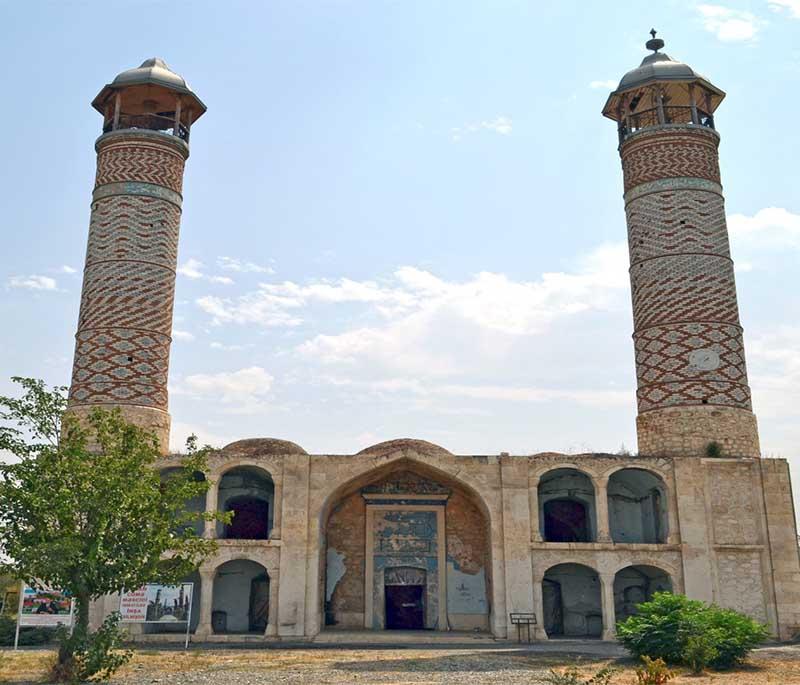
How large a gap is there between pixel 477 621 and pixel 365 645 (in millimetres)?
3665

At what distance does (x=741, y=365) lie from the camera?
1764 cm

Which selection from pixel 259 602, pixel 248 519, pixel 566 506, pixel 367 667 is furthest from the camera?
pixel 566 506

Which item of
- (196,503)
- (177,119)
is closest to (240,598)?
(196,503)

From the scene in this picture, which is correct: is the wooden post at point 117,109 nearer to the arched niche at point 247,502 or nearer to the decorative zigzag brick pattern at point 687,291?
the arched niche at point 247,502

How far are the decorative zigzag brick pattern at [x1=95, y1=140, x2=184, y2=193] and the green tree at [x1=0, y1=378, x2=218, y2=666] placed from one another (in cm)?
990

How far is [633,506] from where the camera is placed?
18.4m

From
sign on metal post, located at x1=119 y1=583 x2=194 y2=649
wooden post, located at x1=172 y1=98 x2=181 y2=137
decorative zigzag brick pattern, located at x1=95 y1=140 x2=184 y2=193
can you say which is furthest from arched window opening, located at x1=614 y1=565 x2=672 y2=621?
wooden post, located at x1=172 y1=98 x2=181 y2=137

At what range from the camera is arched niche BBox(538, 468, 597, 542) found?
18.3 m

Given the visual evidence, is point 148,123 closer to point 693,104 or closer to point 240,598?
point 240,598

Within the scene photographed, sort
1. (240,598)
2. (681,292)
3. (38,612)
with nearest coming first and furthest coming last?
(38,612) < (240,598) < (681,292)

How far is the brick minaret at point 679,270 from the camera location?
17.3 meters

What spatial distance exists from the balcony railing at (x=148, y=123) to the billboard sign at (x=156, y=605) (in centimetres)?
1103

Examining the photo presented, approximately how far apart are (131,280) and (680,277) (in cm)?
1238

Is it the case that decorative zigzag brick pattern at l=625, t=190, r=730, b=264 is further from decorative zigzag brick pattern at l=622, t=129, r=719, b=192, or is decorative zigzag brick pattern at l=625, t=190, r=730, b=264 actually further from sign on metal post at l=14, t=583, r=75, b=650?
sign on metal post at l=14, t=583, r=75, b=650
